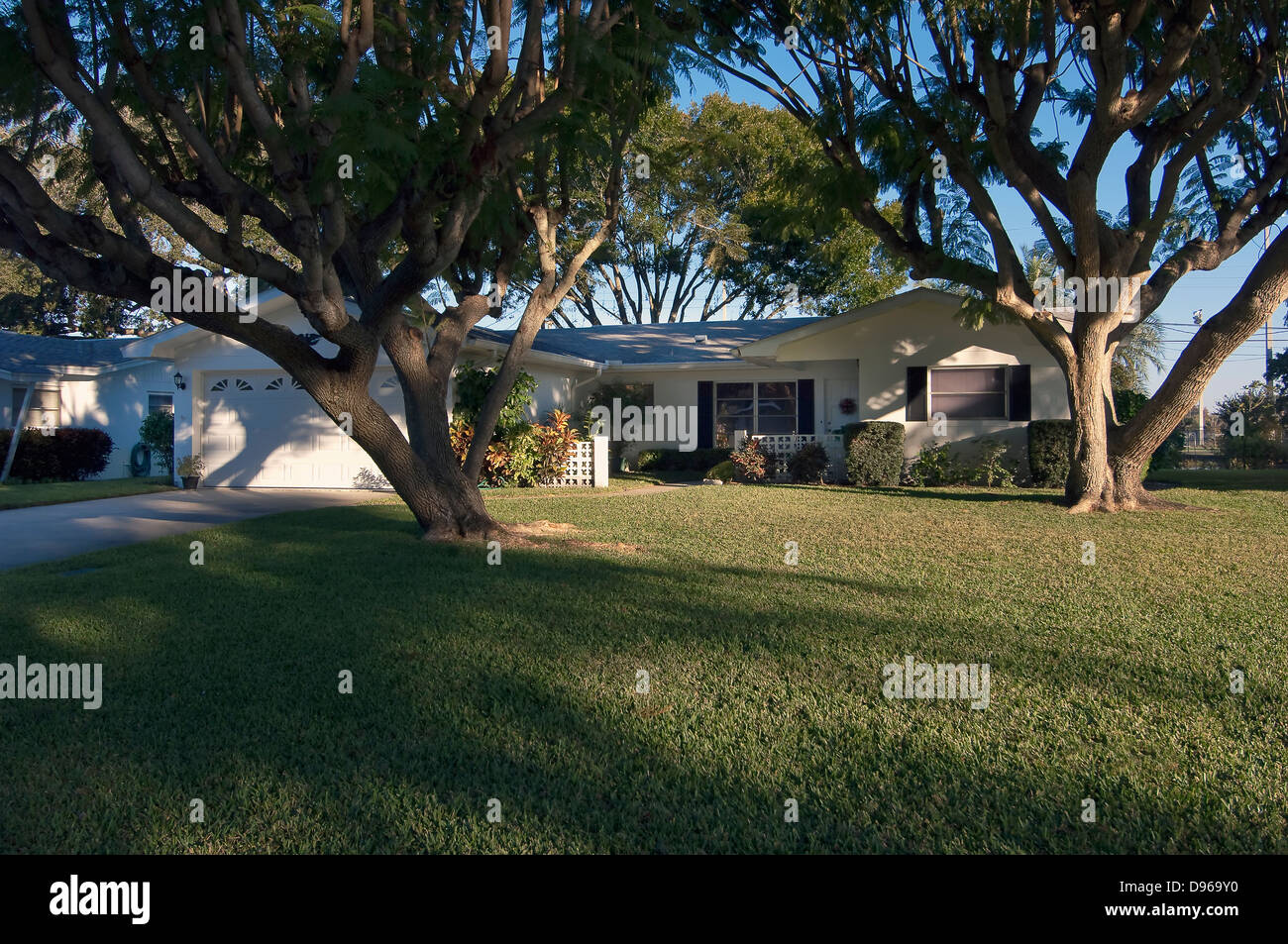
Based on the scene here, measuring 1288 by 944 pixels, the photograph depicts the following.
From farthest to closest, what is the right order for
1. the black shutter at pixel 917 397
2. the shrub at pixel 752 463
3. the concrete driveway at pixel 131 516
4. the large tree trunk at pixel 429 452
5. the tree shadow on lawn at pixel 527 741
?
the shrub at pixel 752 463 < the black shutter at pixel 917 397 < the concrete driveway at pixel 131 516 < the large tree trunk at pixel 429 452 < the tree shadow on lawn at pixel 527 741

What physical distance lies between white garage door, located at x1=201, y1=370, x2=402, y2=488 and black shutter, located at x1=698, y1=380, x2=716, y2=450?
7438mm

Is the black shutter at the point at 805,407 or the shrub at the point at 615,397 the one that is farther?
the shrub at the point at 615,397

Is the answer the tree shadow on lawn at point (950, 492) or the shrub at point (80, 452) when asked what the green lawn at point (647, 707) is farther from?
the shrub at point (80, 452)

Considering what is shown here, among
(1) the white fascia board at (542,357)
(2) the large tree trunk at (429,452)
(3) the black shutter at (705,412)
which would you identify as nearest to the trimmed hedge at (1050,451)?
(3) the black shutter at (705,412)

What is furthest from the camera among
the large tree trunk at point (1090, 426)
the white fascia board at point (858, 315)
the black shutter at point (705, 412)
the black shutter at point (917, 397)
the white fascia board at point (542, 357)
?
the black shutter at point (705, 412)

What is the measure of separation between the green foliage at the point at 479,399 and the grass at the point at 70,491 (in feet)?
19.5

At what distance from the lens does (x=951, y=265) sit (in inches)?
527

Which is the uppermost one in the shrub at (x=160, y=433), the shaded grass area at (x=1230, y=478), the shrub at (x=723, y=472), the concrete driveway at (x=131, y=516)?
the shrub at (x=160, y=433)

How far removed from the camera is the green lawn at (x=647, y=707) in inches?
141

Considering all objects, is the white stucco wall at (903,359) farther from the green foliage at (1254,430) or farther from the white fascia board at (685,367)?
the green foliage at (1254,430)

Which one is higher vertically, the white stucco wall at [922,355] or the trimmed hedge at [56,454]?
the white stucco wall at [922,355]

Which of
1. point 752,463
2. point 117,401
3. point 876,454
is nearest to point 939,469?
point 876,454

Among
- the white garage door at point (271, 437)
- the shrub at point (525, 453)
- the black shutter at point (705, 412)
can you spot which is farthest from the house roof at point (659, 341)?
the white garage door at point (271, 437)
